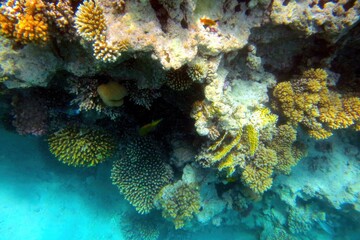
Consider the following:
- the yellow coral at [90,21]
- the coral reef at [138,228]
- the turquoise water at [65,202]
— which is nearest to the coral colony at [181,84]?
the yellow coral at [90,21]

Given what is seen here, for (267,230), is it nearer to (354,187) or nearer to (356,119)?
(354,187)

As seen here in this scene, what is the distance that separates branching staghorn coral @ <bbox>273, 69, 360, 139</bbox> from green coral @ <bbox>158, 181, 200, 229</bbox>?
2.43 meters

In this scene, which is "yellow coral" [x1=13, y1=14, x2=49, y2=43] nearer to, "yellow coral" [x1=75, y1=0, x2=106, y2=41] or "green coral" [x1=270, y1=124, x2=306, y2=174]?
"yellow coral" [x1=75, y1=0, x2=106, y2=41]

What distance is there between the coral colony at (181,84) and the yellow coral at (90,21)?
11 millimetres

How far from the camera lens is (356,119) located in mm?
4562

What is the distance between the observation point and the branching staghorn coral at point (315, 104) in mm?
4340

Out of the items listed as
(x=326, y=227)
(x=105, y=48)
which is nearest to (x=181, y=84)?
(x=105, y=48)

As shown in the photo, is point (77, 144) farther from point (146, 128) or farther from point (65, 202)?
point (65, 202)

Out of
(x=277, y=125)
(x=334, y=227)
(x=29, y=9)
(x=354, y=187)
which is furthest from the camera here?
(x=334, y=227)

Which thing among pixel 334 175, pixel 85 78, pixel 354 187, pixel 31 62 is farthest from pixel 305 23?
pixel 354 187

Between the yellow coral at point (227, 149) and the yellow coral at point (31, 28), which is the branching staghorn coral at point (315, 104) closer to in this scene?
the yellow coral at point (227, 149)

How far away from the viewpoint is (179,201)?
16.7ft

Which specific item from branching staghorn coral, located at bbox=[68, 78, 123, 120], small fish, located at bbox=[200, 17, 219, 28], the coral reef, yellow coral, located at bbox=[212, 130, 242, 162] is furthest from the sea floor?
small fish, located at bbox=[200, 17, 219, 28]

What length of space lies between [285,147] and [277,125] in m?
0.48
